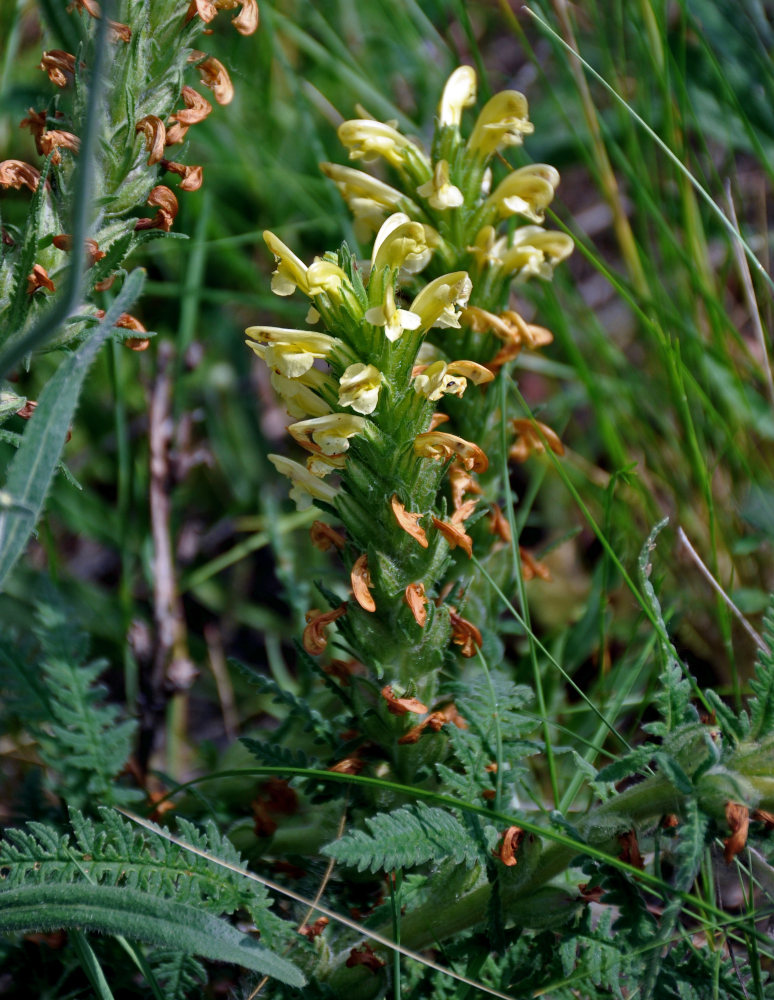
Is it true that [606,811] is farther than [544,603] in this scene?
No

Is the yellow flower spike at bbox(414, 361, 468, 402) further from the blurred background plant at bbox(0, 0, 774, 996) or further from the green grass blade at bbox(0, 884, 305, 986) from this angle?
Answer: the green grass blade at bbox(0, 884, 305, 986)

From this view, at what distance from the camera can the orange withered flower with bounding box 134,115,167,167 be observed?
1.31m

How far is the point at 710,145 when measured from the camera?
3330 mm

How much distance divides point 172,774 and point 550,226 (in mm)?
1779

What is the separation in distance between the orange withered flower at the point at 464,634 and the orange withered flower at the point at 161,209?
2.46 ft

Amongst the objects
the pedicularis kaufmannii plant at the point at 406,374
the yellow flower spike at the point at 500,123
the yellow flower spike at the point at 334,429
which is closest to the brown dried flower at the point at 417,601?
the pedicularis kaufmannii plant at the point at 406,374

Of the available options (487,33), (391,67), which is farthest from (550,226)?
(487,33)

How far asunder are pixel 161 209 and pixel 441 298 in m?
0.46

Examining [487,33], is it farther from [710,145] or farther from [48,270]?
[48,270]

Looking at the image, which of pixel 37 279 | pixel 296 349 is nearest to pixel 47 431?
pixel 37 279

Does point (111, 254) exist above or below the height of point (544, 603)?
above

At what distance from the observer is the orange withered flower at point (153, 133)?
1.31 m

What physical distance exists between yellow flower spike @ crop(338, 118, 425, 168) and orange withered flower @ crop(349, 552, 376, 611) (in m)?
0.77

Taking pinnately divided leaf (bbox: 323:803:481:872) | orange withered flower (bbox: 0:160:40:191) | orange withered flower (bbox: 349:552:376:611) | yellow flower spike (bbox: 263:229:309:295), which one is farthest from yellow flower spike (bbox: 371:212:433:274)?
pinnately divided leaf (bbox: 323:803:481:872)
